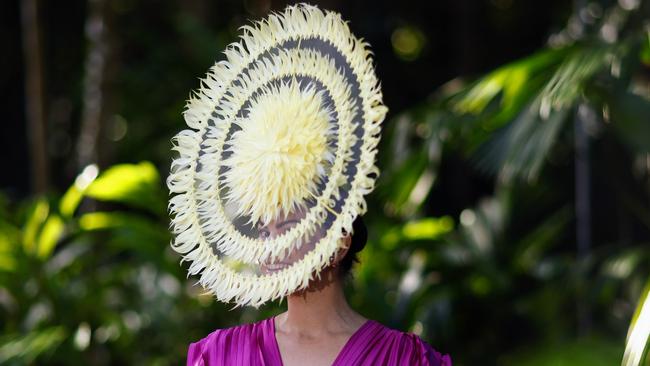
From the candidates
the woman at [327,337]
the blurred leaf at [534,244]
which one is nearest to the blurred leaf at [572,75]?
the woman at [327,337]

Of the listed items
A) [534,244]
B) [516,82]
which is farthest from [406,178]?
[534,244]

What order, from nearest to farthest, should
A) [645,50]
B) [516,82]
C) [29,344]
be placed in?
[645,50]
[516,82]
[29,344]

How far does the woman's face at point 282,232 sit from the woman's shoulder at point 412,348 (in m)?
0.23

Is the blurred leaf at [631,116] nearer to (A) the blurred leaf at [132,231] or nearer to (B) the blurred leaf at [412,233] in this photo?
(B) the blurred leaf at [412,233]

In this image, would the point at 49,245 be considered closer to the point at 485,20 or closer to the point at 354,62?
the point at 354,62

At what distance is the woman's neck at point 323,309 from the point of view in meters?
1.86

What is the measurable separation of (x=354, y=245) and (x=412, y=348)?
226 mm

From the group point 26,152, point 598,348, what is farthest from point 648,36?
point 26,152

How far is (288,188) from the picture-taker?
177 centimetres

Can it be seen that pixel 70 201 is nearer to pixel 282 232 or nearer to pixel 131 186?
pixel 131 186

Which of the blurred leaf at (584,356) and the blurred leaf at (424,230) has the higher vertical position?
the blurred leaf at (584,356)

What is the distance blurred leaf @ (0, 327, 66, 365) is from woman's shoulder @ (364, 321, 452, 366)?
245cm

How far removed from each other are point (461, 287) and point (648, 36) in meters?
1.91

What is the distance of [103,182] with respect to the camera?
4.10m
